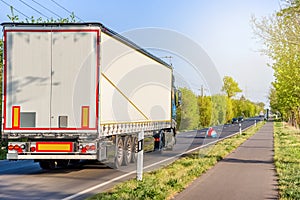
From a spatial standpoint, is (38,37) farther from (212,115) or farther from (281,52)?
(212,115)

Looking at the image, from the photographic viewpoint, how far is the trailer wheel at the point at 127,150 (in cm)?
1535

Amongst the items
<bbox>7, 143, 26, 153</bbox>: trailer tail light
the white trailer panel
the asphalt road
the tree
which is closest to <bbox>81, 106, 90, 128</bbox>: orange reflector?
the white trailer panel

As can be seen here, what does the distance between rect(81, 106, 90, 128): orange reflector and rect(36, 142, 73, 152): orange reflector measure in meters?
0.62

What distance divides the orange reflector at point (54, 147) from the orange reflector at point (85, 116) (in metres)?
0.62

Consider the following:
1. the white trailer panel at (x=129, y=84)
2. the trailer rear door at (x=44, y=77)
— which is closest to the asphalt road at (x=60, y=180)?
the trailer rear door at (x=44, y=77)

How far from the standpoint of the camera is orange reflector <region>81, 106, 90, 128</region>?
12.2 metres

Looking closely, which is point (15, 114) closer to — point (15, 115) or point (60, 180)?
point (15, 115)

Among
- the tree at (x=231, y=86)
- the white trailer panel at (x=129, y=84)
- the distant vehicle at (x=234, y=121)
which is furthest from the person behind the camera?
the tree at (x=231, y=86)

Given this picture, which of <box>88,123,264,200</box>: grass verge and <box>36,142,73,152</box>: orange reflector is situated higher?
<box>36,142,73,152</box>: orange reflector

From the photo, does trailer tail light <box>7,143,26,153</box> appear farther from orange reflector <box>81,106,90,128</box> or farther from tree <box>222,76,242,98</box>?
tree <box>222,76,242,98</box>

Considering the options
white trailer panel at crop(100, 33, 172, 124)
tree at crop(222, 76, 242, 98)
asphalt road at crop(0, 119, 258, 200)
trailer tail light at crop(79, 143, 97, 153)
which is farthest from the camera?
tree at crop(222, 76, 242, 98)

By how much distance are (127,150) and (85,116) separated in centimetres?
381

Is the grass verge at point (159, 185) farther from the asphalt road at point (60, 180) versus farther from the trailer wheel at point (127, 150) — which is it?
the trailer wheel at point (127, 150)

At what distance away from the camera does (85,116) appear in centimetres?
1225
